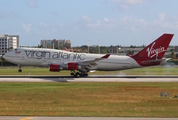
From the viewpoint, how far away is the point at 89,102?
30.2m

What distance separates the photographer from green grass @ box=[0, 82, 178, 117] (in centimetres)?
2466

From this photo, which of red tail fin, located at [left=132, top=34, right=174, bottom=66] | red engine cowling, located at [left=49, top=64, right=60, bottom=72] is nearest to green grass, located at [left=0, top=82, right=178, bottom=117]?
red engine cowling, located at [left=49, top=64, right=60, bottom=72]

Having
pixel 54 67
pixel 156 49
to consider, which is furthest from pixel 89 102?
pixel 156 49

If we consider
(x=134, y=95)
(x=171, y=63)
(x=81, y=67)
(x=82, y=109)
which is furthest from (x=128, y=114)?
(x=171, y=63)

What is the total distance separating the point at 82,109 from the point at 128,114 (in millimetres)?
4257

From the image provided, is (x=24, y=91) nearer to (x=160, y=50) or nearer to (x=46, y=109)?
(x=46, y=109)

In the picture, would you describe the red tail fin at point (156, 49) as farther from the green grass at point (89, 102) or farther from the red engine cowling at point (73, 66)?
the green grass at point (89, 102)

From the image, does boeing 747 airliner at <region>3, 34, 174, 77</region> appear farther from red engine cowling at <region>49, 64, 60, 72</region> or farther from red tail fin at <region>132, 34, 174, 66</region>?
red engine cowling at <region>49, 64, 60, 72</region>

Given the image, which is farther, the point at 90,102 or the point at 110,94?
the point at 110,94

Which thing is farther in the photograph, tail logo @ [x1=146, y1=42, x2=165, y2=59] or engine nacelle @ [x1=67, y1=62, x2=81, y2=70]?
tail logo @ [x1=146, y1=42, x2=165, y2=59]

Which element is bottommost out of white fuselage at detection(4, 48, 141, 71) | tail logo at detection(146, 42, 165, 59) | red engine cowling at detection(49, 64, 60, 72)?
red engine cowling at detection(49, 64, 60, 72)

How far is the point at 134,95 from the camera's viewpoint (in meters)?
34.7

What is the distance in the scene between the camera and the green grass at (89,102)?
24.7 meters

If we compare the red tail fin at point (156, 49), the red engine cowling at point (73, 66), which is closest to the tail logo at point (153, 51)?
the red tail fin at point (156, 49)
